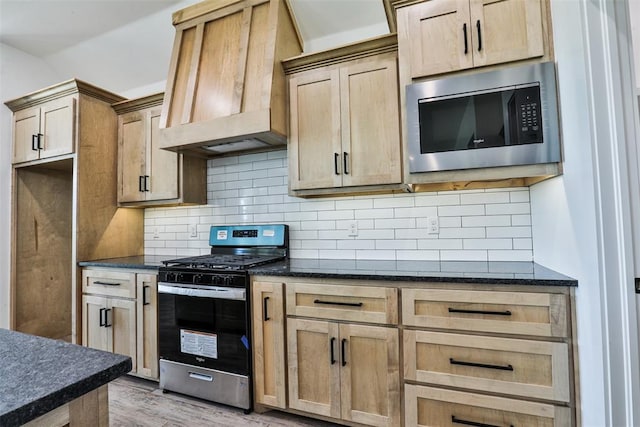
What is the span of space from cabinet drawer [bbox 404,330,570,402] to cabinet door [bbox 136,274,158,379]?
69.5 inches

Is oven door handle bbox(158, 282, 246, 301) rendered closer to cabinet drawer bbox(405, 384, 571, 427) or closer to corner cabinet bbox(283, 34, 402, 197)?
corner cabinet bbox(283, 34, 402, 197)

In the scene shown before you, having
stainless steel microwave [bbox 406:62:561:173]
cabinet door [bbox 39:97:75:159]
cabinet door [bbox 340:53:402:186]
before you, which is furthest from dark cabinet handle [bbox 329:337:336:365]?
cabinet door [bbox 39:97:75:159]

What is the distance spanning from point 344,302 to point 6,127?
3.60 m

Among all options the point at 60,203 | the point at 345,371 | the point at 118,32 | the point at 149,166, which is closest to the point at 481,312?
the point at 345,371

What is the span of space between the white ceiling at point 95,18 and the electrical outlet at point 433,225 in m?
1.48

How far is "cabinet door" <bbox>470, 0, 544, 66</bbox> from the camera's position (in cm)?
160

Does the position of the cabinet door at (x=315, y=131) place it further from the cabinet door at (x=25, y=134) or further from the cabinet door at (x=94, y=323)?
the cabinet door at (x=25, y=134)

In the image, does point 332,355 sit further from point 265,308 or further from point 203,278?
point 203,278

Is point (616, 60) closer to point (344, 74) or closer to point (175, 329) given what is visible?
point (344, 74)

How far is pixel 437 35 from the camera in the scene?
179 centimetres

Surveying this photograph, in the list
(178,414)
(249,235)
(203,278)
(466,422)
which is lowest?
(178,414)

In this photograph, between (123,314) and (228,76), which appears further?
(123,314)

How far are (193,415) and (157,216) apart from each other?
6.10ft

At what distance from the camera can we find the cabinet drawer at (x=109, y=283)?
244 cm
